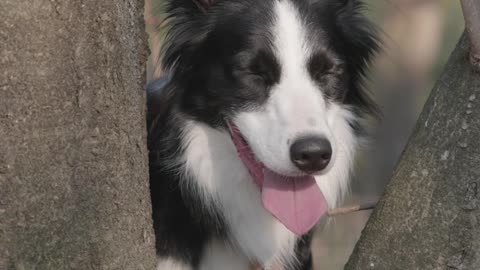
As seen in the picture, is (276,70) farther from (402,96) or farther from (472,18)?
(402,96)

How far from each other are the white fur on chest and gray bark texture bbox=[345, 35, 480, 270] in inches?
26.9

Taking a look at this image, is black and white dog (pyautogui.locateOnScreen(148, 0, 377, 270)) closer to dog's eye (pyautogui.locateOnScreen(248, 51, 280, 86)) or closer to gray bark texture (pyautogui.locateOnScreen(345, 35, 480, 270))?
dog's eye (pyautogui.locateOnScreen(248, 51, 280, 86))

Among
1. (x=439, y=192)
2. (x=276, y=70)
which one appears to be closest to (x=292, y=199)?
(x=276, y=70)

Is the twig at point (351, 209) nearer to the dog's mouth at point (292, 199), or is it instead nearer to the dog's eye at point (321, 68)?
the dog's mouth at point (292, 199)

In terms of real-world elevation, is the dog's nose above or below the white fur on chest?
above

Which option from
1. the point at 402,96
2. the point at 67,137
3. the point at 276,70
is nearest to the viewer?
the point at 67,137

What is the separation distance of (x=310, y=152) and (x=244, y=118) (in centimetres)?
37

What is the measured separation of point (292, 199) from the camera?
8.20ft

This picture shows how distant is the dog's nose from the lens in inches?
88.4

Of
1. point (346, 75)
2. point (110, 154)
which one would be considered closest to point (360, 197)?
point (346, 75)

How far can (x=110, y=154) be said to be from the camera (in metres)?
1.91

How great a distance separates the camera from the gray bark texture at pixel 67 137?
1.72m

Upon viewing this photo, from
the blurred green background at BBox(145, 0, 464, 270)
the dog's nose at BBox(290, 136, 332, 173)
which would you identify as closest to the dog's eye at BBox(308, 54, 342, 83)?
the dog's nose at BBox(290, 136, 332, 173)

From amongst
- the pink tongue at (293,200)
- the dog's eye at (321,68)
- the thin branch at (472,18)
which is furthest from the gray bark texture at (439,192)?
the dog's eye at (321,68)
